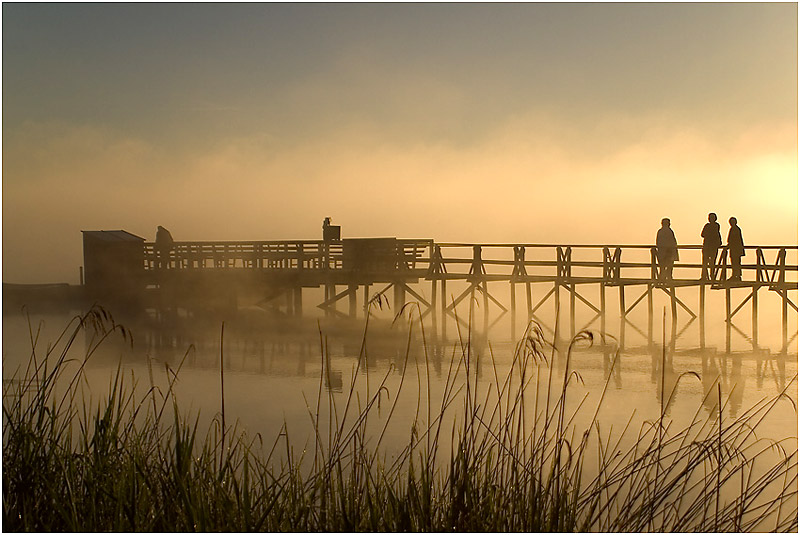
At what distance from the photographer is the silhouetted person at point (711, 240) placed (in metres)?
20.8

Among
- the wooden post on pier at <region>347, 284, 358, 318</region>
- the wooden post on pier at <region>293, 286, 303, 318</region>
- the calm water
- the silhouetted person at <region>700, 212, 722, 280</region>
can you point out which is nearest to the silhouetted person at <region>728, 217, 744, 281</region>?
the silhouetted person at <region>700, 212, 722, 280</region>

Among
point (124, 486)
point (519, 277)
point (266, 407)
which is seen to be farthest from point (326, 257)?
point (124, 486)

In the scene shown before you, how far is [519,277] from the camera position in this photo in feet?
84.4

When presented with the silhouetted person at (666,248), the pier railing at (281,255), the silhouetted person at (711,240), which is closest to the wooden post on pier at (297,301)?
the pier railing at (281,255)

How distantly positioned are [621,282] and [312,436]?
46.7 ft

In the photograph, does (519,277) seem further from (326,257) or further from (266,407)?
(266,407)

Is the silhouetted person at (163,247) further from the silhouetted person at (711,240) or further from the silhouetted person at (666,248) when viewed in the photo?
the silhouetted person at (711,240)

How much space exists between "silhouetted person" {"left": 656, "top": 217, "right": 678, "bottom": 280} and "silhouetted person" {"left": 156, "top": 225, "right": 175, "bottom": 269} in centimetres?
1416

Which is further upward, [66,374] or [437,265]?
[437,265]

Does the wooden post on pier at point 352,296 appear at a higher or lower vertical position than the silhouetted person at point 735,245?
lower

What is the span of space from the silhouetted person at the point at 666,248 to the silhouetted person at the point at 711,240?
713 millimetres

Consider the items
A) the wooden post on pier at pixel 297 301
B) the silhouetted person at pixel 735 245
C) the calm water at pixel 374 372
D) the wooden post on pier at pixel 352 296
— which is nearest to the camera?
the calm water at pixel 374 372

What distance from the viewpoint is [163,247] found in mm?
29516

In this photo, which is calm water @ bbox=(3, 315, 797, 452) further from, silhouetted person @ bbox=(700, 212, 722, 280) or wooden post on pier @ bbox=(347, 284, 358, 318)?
wooden post on pier @ bbox=(347, 284, 358, 318)
